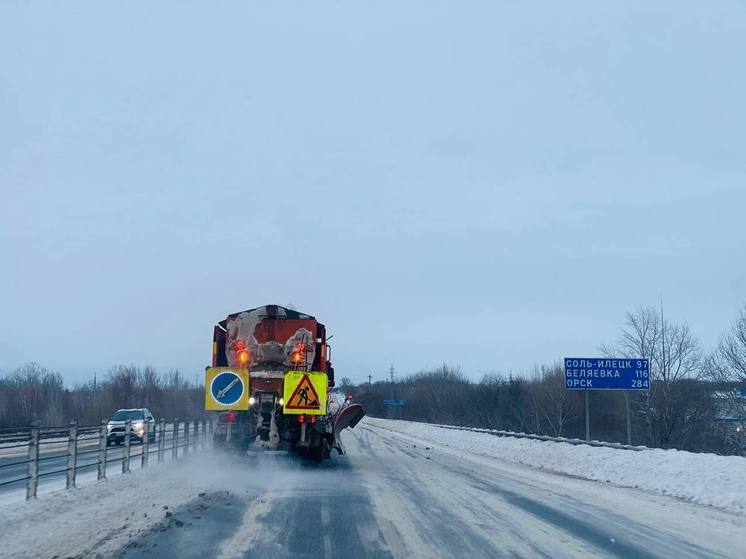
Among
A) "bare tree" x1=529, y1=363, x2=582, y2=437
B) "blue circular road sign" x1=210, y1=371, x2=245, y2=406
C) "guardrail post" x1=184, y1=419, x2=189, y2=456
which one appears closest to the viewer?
"blue circular road sign" x1=210, y1=371, x2=245, y2=406

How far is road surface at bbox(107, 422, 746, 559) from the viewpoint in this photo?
9.91 metres

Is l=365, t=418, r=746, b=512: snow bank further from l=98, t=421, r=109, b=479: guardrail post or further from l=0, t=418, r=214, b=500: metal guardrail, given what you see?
l=98, t=421, r=109, b=479: guardrail post

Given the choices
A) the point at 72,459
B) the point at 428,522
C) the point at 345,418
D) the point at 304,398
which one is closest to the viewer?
the point at 428,522

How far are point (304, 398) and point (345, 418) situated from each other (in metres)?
3.95

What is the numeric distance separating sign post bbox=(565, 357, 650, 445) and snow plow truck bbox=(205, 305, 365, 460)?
43.1ft

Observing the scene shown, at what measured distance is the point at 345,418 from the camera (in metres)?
24.4

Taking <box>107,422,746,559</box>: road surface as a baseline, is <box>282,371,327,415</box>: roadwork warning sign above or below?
above

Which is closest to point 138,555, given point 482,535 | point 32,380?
point 482,535

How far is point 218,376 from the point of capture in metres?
20.0

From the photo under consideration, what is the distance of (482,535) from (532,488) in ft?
26.8

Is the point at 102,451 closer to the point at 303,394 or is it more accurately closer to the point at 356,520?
the point at 303,394

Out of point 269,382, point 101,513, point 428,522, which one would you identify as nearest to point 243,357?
point 269,382

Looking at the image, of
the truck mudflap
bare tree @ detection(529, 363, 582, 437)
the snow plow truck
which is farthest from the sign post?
bare tree @ detection(529, 363, 582, 437)

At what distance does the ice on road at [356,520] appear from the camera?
32.5 feet
